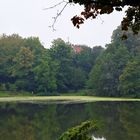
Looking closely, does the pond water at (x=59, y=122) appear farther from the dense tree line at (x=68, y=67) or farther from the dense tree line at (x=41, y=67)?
the dense tree line at (x=41, y=67)

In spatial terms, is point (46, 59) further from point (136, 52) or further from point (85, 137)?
point (85, 137)

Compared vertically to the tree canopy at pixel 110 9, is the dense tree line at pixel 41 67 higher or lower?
higher

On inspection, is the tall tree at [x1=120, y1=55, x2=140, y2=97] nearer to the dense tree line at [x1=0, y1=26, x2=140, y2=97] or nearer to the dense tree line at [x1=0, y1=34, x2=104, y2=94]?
the dense tree line at [x1=0, y1=26, x2=140, y2=97]

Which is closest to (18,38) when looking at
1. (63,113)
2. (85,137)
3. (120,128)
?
(63,113)

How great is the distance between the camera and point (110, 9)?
4.59 meters

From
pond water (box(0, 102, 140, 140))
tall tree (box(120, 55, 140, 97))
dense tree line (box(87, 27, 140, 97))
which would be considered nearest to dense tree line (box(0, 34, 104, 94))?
dense tree line (box(87, 27, 140, 97))

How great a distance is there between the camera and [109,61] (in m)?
58.0

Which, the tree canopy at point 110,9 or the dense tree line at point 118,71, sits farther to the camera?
the dense tree line at point 118,71

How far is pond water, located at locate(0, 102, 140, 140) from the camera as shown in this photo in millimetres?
22766

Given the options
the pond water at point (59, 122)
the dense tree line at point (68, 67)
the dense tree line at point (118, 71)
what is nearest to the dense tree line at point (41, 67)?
the dense tree line at point (68, 67)

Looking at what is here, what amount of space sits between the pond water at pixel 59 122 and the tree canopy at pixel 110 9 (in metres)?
14.9

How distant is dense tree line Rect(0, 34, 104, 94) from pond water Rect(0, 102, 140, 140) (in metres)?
23.9

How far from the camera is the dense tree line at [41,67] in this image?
61.6 metres

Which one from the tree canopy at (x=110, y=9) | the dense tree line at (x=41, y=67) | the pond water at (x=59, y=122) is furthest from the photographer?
the dense tree line at (x=41, y=67)
